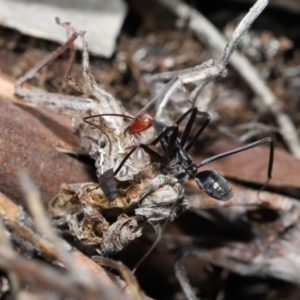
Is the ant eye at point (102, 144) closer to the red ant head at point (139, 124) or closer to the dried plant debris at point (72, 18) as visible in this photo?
the red ant head at point (139, 124)

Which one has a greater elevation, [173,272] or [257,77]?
[257,77]

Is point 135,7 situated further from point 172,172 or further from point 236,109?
point 172,172

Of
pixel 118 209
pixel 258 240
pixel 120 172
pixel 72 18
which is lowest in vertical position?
pixel 118 209

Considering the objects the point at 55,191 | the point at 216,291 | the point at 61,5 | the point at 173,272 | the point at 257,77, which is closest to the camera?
the point at 55,191

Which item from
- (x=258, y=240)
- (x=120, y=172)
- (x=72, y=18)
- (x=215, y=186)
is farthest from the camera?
(x=72, y=18)

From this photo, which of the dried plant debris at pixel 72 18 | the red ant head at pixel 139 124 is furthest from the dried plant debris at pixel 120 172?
the dried plant debris at pixel 72 18

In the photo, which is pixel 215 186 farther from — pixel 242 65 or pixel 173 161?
pixel 242 65

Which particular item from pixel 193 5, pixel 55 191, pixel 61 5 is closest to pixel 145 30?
pixel 193 5

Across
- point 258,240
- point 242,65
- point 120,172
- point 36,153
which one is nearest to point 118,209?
point 120,172

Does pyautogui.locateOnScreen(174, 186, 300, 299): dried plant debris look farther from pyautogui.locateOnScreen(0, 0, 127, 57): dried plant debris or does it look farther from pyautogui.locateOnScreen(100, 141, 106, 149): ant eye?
pyautogui.locateOnScreen(0, 0, 127, 57): dried plant debris
